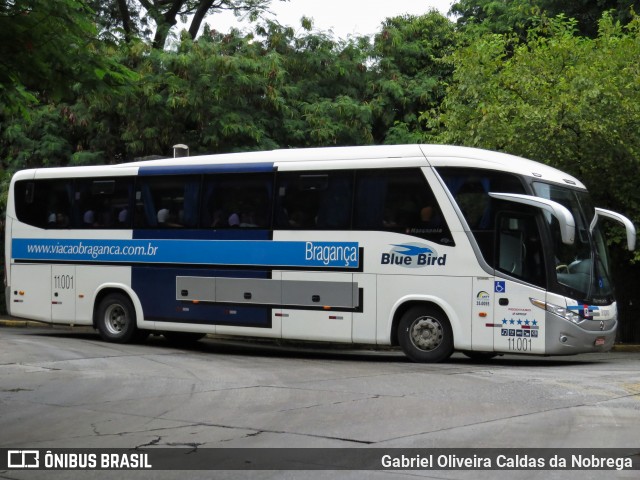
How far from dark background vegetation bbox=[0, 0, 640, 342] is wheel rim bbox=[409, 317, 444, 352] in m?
6.41

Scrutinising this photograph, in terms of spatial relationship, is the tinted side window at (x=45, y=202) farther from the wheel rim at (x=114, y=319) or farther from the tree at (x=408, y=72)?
the tree at (x=408, y=72)

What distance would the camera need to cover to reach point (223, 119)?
85.1ft

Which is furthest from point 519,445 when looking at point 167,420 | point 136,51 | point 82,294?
point 136,51

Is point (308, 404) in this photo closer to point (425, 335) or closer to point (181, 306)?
point (425, 335)

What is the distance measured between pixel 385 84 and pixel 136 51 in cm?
751

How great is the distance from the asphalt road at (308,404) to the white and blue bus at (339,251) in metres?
0.77

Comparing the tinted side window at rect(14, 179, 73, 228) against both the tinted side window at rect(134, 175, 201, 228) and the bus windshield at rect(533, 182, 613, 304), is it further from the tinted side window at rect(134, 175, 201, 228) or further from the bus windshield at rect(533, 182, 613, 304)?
the bus windshield at rect(533, 182, 613, 304)

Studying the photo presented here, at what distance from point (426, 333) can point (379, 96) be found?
13.9m

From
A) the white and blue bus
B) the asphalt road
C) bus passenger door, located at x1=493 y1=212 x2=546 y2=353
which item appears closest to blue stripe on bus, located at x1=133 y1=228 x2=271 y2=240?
the white and blue bus

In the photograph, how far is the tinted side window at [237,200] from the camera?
61.3 ft

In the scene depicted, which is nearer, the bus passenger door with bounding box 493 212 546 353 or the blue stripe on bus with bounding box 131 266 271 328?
the bus passenger door with bounding box 493 212 546 353

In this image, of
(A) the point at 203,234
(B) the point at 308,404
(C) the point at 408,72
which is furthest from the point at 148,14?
(B) the point at 308,404

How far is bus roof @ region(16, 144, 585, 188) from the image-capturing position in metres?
16.8

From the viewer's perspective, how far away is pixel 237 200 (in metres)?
19.0
